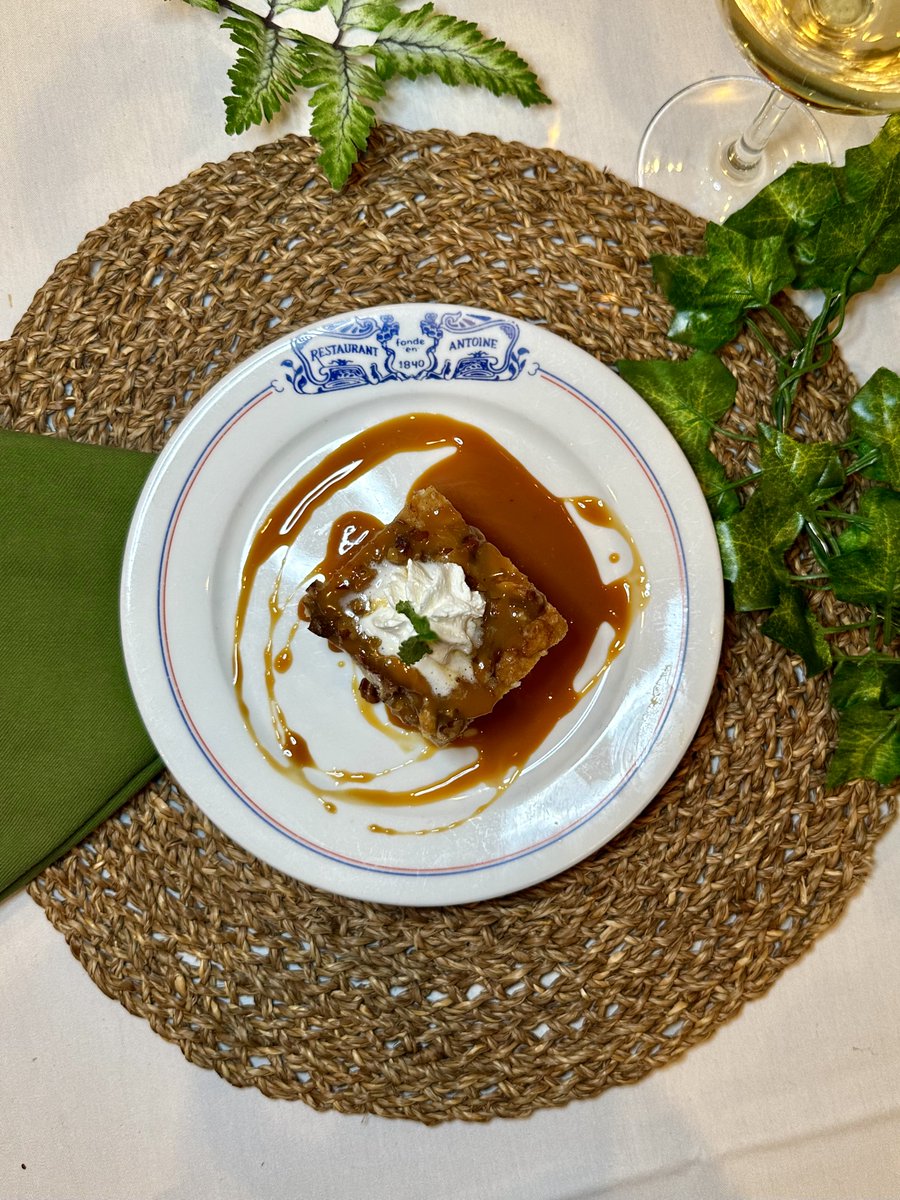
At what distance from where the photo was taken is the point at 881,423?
7.13ft

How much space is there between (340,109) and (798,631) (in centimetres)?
163

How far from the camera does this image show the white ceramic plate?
2139 mm

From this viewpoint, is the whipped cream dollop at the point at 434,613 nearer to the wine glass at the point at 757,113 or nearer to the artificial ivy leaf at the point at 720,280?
the artificial ivy leaf at the point at 720,280

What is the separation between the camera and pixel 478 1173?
7.55 feet

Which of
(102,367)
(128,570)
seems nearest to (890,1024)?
(128,570)

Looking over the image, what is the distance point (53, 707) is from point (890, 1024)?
222cm

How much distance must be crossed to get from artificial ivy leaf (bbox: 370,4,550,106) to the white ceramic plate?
23.1 inches

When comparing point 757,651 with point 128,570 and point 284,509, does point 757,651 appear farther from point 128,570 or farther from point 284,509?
point 128,570

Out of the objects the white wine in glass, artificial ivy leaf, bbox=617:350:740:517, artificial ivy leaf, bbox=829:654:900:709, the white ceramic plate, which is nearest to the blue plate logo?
the white ceramic plate

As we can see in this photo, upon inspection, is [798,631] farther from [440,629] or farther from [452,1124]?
[452,1124]

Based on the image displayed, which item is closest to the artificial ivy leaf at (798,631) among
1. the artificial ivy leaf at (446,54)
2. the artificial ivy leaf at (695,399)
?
the artificial ivy leaf at (695,399)

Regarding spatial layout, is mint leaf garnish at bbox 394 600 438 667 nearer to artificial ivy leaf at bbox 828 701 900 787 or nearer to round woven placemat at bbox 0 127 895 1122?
round woven placemat at bbox 0 127 895 1122

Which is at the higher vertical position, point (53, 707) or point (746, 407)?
point (746, 407)

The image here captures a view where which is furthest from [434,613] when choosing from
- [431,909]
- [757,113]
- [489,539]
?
[757,113]
